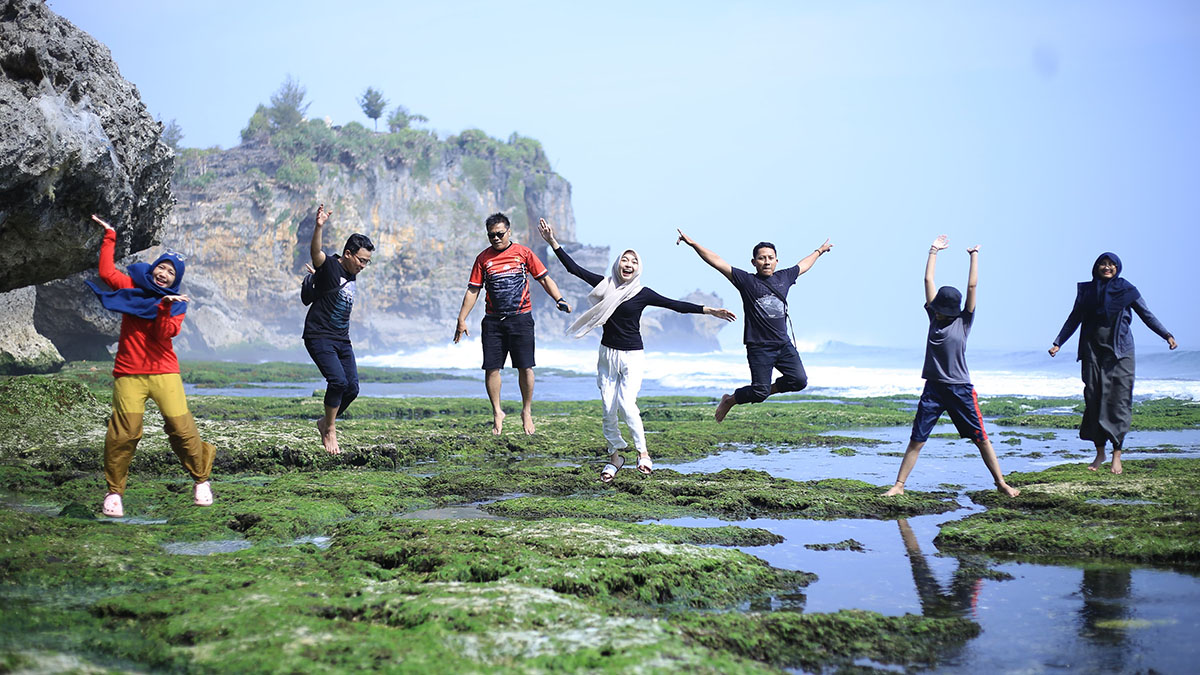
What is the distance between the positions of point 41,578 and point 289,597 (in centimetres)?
137

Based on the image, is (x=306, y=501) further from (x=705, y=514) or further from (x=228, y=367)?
(x=228, y=367)

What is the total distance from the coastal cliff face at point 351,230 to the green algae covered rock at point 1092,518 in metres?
68.5

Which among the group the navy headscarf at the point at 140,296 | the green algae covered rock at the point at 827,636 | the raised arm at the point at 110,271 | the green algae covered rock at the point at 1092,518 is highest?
the raised arm at the point at 110,271

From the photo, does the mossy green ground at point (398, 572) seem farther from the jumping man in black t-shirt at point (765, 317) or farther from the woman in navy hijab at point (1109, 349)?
the woman in navy hijab at point (1109, 349)

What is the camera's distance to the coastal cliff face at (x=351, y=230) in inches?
2953

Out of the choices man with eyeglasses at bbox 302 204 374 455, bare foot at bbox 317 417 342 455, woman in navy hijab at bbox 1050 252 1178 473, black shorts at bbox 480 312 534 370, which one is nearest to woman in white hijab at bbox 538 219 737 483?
black shorts at bbox 480 312 534 370

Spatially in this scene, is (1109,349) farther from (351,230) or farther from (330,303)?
(351,230)

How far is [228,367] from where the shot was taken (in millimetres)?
40500

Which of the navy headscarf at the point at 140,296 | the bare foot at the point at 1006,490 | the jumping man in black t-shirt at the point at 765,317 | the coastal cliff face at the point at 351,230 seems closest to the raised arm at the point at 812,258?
the jumping man in black t-shirt at the point at 765,317

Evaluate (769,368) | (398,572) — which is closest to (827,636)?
(398,572)

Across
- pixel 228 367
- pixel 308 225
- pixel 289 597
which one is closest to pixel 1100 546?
pixel 289 597

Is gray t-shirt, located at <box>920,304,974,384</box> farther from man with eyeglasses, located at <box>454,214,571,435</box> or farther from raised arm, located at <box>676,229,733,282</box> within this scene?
man with eyeglasses, located at <box>454,214,571,435</box>

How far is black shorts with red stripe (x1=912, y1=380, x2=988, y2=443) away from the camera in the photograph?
7.29 meters

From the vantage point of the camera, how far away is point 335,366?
8.68 metres
